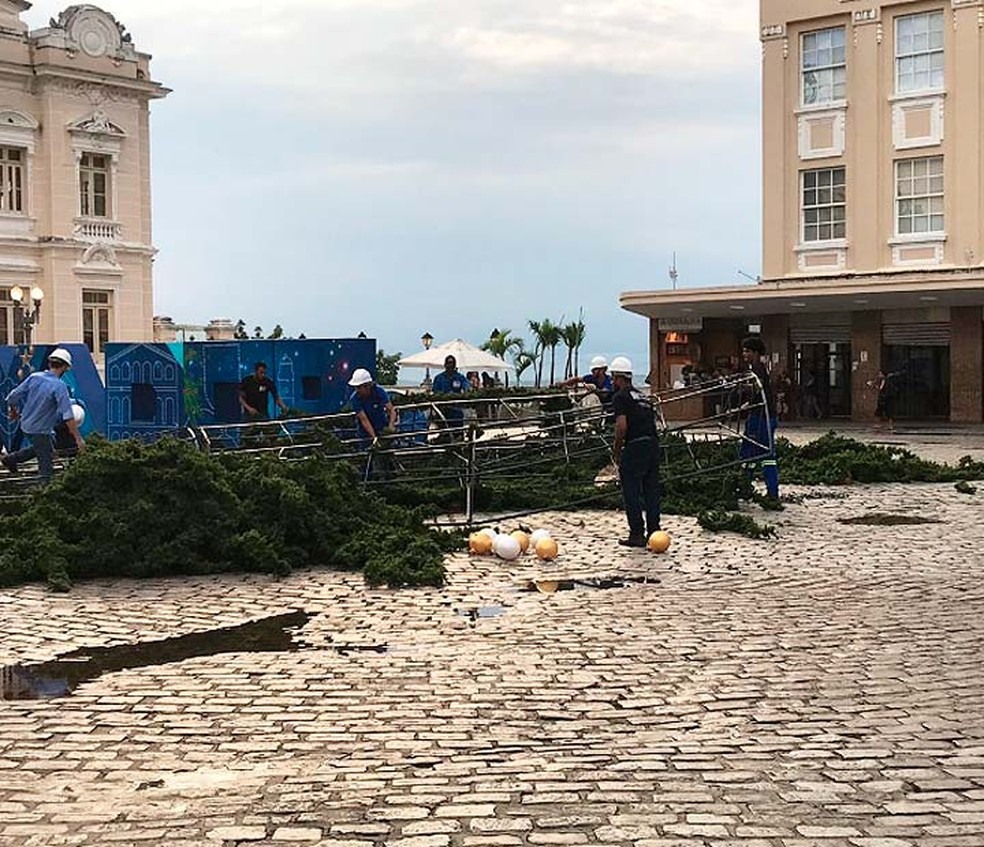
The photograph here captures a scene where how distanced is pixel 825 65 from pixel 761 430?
85.4 feet

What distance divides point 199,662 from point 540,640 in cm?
232

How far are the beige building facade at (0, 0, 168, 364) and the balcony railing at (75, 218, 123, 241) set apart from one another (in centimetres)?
4

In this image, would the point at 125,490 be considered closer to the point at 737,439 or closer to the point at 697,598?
the point at 697,598

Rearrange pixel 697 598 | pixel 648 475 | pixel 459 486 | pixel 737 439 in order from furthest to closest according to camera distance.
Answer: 1. pixel 737 439
2. pixel 459 486
3. pixel 648 475
4. pixel 697 598

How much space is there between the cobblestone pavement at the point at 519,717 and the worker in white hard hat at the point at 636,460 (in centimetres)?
167

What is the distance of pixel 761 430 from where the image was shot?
59.6 feet

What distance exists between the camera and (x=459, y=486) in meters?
17.2

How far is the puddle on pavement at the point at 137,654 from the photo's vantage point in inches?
336

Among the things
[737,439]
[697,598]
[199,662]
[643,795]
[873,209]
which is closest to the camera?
[643,795]

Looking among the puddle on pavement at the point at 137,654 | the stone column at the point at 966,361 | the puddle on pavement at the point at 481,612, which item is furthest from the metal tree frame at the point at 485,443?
the stone column at the point at 966,361

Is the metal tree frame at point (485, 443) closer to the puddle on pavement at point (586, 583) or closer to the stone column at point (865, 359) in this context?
the puddle on pavement at point (586, 583)

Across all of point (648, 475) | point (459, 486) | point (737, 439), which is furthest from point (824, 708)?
point (737, 439)

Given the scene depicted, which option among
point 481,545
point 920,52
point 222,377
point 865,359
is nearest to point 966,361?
point 865,359

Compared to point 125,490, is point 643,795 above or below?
below
